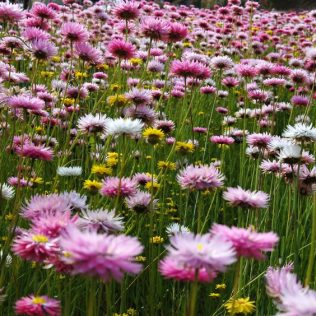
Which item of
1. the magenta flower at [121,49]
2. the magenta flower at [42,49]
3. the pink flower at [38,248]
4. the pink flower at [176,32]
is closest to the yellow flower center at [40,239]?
the pink flower at [38,248]

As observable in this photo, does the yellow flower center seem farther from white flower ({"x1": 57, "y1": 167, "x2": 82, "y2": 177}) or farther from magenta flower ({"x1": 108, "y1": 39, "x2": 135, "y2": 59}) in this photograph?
magenta flower ({"x1": 108, "y1": 39, "x2": 135, "y2": 59})

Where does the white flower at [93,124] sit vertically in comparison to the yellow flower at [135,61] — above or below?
below

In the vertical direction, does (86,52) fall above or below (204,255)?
above

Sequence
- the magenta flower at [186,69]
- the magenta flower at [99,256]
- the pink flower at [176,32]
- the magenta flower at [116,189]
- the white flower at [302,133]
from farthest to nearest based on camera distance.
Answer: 1. the pink flower at [176,32]
2. the magenta flower at [186,69]
3. the white flower at [302,133]
4. the magenta flower at [116,189]
5. the magenta flower at [99,256]

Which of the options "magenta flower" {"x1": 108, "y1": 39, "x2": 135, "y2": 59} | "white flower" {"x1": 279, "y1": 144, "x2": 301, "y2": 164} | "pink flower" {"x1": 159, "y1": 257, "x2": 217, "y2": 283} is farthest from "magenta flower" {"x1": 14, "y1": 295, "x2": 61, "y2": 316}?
"magenta flower" {"x1": 108, "y1": 39, "x2": 135, "y2": 59}

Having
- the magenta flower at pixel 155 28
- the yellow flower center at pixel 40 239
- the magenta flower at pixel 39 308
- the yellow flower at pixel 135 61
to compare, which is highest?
the magenta flower at pixel 155 28

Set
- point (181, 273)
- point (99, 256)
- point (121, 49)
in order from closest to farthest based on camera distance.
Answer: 1. point (99, 256)
2. point (181, 273)
3. point (121, 49)

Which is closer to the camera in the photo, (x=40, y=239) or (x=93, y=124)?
(x=40, y=239)


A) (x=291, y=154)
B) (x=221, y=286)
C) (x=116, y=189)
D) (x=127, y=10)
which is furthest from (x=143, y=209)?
(x=127, y=10)

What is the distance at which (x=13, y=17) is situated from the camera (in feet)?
7.65

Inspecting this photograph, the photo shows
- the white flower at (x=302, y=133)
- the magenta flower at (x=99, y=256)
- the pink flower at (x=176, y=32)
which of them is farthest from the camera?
the pink flower at (x=176, y=32)

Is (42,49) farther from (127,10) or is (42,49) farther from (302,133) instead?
(302,133)

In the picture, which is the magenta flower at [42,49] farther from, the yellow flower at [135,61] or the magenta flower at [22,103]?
the yellow flower at [135,61]

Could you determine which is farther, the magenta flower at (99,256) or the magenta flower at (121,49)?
the magenta flower at (121,49)
